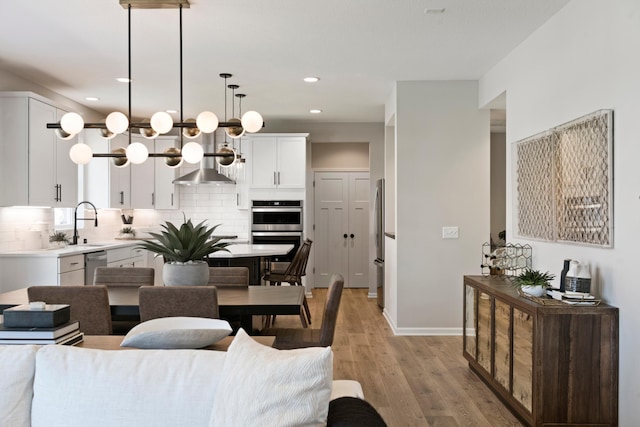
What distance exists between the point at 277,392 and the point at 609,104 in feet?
8.23

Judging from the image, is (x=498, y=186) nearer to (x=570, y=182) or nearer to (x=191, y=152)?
(x=570, y=182)

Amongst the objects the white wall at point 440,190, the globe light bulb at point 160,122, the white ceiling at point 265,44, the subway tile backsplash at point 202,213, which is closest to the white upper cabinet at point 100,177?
the subway tile backsplash at point 202,213

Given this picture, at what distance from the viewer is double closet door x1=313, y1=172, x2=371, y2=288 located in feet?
29.1

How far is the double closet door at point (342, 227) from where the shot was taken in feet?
29.1

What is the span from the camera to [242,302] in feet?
9.98

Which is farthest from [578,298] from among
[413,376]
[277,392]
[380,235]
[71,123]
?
[380,235]

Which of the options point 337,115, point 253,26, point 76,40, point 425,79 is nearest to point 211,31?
point 253,26

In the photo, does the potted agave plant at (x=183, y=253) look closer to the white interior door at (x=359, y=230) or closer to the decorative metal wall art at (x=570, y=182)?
the decorative metal wall art at (x=570, y=182)

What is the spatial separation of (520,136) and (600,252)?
154 centimetres

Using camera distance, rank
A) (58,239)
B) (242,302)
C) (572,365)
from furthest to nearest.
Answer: (58,239)
(242,302)
(572,365)

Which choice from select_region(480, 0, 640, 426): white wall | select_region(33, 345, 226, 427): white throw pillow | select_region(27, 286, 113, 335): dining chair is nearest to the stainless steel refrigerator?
select_region(480, 0, 640, 426): white wall

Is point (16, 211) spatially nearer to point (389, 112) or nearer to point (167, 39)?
point (167, 39)

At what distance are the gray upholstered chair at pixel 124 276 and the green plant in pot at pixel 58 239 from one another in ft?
7.58

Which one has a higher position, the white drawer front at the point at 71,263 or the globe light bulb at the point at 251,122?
the globe light bulb at the point at 251,122
